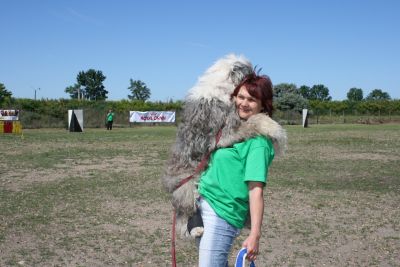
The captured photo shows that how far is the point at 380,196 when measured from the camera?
8.99 meters

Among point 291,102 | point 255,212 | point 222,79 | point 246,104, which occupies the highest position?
point 291,102

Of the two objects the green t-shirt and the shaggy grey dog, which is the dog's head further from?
the green t-shirt

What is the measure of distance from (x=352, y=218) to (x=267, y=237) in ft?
5.88

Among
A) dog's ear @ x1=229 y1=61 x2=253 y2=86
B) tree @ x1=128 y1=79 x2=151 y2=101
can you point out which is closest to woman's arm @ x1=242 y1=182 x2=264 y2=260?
dog's ear @ x1=229 y1=61 x2=253 y2=86

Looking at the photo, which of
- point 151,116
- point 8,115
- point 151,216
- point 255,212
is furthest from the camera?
point 151,116

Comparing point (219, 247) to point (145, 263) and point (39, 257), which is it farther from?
point (39, 257)

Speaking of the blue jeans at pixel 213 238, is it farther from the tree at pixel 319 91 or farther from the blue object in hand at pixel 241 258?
the tree at pixel 319 91

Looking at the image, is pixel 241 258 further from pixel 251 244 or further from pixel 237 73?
pixel 237 73

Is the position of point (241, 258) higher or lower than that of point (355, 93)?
lower

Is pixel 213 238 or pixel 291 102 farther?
pixel 291 102

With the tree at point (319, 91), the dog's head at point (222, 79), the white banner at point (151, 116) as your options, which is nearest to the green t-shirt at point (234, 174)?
the dog's head at point (222, 79)

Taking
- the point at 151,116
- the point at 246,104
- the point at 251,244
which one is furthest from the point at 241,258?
the point at 151,116

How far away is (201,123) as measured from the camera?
8.91 feet

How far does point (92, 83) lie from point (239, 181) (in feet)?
415
